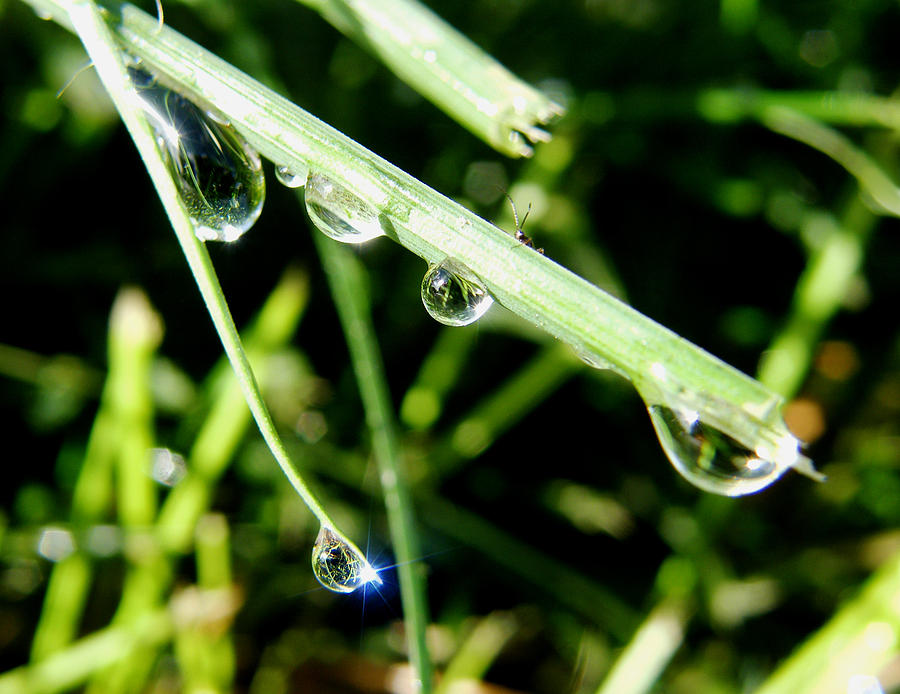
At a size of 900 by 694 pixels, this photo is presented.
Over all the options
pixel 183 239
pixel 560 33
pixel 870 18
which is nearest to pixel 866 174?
pixel 870 18

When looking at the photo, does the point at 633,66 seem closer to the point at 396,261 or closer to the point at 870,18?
the point at 870,18

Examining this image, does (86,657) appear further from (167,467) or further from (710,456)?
(710,456)

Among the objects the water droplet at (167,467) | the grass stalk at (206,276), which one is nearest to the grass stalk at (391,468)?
the grass stalk at (206,276)

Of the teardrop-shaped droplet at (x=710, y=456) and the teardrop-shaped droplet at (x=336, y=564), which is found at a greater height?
the teardrop-shaped droplet at (x=710, y=456)

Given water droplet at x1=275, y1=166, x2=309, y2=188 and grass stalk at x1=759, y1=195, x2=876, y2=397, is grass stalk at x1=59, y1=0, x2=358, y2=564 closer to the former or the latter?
water droplet at x1=275, y1=166, x2=309, y2=188

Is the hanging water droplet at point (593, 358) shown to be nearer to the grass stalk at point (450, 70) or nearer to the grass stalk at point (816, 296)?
the grass stalk at point (450, 70)

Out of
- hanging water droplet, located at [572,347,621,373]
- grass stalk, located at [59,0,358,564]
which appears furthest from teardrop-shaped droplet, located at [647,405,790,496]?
grass stalk, located at [59,0,358,564]
